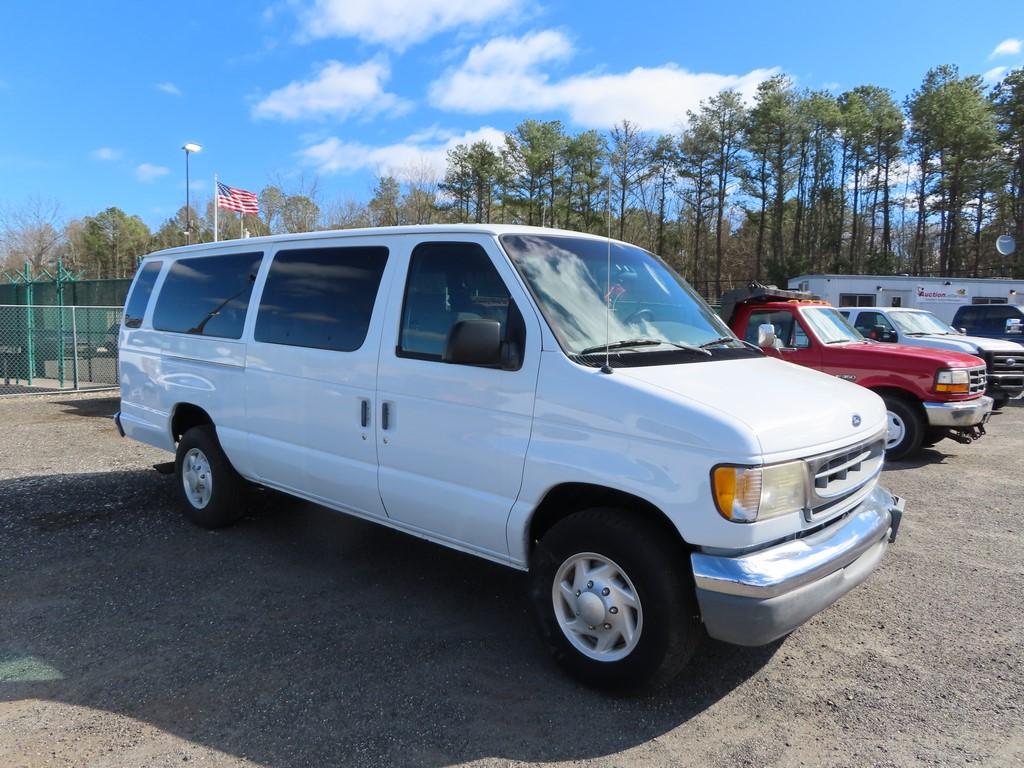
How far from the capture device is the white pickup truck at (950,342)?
11.5 meters

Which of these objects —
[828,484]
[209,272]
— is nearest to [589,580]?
[828,484]

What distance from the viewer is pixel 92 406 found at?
11844 millimetres

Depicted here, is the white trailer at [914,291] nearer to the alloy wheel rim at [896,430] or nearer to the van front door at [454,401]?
the alloy wheel rim at [896,430]

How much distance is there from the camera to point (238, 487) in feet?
16.9

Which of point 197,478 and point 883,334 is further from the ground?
point 883,334

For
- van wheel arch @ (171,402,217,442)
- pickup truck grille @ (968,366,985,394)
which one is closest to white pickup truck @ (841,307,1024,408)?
pickup truck grille @ (968,366,985,394)

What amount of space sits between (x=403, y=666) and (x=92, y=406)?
10974 millimetres

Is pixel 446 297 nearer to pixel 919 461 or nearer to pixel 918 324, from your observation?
pixel 919 461

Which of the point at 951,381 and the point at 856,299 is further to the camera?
the point at 856,299

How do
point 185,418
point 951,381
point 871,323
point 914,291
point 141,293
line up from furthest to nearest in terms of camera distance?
1. point 914,291
2. point 871,323
3. point 951,381
4. point 141,293
5. point 185,418

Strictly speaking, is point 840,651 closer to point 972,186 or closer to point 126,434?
point 126,434

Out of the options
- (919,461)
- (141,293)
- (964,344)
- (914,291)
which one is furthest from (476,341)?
(914,291)

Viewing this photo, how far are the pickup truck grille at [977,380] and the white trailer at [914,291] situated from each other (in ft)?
57.6

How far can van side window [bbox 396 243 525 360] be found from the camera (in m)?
3.38
